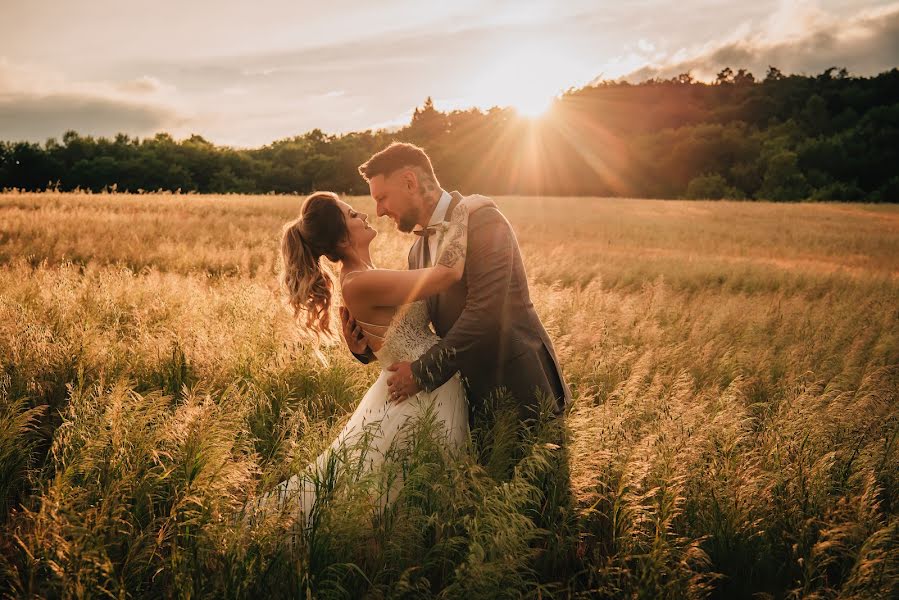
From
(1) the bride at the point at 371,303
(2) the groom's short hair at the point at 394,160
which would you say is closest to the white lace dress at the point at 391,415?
(1) the bride at the point at 371,303

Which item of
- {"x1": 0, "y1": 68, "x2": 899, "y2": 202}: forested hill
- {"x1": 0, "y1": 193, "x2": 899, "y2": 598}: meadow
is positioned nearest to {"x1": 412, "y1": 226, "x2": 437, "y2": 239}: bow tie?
{"x1": 0, "y1": 193, "x2": 899, "y2": 598}: meadow

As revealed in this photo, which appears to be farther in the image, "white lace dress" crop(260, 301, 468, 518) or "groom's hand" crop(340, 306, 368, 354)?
"groom's hand" crop(340, 306, 368, 354)

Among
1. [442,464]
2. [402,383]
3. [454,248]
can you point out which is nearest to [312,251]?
[454,248]

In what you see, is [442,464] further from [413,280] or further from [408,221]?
[408,221]

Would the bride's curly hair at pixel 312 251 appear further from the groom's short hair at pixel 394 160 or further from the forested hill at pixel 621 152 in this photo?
the forested hill at pixel 621 152

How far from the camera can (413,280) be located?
3.26 m

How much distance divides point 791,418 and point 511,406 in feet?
6.32

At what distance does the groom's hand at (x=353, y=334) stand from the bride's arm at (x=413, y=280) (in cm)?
30

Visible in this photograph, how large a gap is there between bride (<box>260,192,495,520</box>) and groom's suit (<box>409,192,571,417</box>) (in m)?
0.12

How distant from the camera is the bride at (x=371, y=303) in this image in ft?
10.2

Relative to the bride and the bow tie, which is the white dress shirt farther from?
the bride

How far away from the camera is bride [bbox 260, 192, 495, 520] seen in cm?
310

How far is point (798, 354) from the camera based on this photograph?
249 inches

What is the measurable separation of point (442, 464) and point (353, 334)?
113cm
